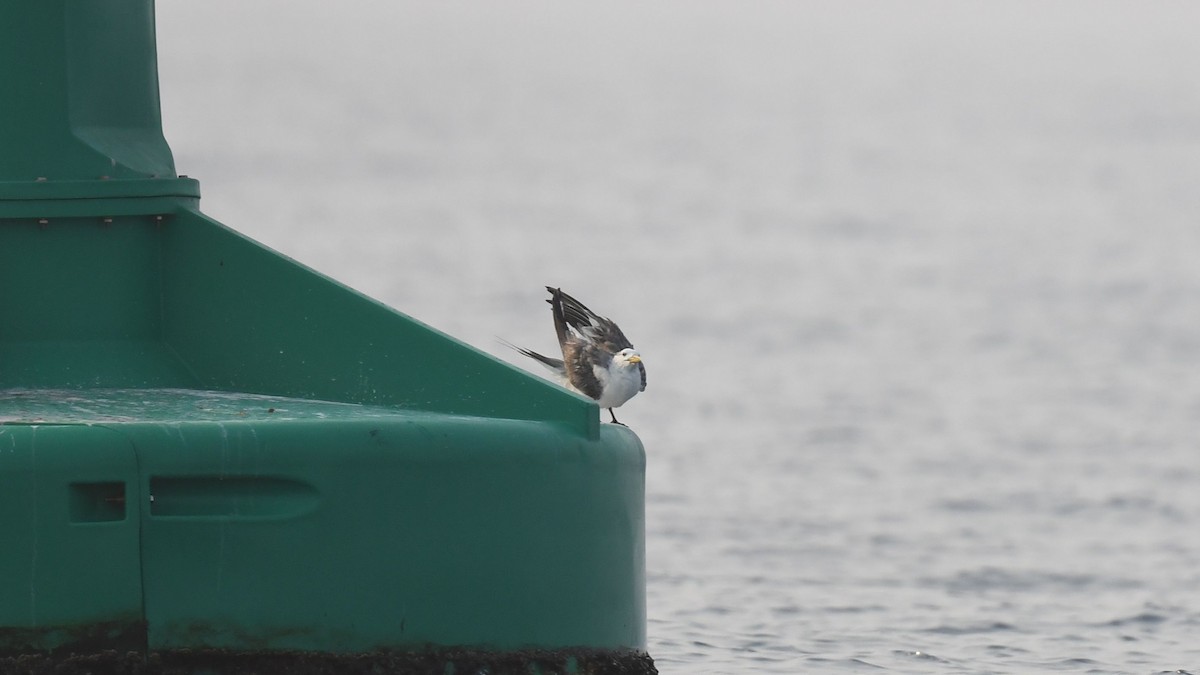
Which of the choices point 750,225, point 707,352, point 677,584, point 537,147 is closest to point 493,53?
point 537,147

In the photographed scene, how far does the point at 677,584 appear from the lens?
49.8 feet

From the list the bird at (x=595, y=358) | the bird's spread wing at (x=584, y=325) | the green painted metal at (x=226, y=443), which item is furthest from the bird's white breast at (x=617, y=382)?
the green painted metal at (x=226, y=443)

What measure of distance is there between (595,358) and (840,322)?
25402mm

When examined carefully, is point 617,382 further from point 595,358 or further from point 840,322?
point 840,322

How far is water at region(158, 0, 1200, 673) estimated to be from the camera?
49.3 ft

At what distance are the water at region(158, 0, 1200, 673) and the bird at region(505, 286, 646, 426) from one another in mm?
2733

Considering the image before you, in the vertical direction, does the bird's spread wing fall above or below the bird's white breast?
above

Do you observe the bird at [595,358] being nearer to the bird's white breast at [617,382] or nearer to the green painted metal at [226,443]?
the bird's white breast at [617,382]

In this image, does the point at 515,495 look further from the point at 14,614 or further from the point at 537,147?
the point at 537,147

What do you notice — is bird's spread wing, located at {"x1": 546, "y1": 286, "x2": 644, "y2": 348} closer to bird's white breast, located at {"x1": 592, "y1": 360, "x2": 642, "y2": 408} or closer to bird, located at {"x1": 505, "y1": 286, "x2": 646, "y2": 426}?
bird, located at {"x1": 505, "y1": 286, "x2": 646, "y2": 426}

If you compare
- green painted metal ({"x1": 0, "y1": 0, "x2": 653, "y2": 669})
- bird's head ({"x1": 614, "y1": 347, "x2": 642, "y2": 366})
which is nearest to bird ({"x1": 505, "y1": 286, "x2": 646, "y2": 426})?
bird's head ({"x1": 614, "y1": 347, "x2": 642, "y2": 366})

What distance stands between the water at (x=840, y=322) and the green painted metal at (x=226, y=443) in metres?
3.93

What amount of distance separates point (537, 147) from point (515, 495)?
74.6 meters

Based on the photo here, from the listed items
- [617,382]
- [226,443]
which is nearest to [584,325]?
[617,382]
